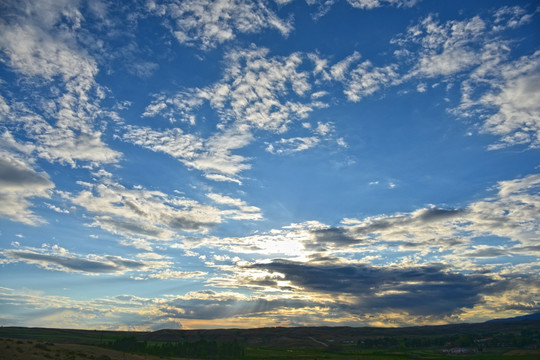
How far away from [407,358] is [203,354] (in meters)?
100

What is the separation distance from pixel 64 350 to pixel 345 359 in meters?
124

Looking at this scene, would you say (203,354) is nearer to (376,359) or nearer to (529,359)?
(376,359)

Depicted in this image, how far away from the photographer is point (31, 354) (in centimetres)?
7412

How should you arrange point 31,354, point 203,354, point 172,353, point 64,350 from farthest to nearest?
point 203,354 → point 172,353 → point 64,350 → point 31,354

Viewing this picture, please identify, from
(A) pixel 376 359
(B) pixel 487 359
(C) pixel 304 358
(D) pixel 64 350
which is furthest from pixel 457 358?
(D) pixel 64 350

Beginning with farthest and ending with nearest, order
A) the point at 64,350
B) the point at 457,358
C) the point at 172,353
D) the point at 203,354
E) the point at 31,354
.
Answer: the point at 457,358 → the point at 203,354 → the point at 172,353 → the point at 64,350 → the point at 31,354

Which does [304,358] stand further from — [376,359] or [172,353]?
[172,353]

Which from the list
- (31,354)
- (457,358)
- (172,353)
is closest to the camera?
(31,354)

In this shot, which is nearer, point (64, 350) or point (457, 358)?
point (64, 350)

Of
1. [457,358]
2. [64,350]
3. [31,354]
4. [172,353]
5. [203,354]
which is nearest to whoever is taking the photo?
[31,354]

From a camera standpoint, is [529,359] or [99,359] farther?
[529,359]

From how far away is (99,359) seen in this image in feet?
290

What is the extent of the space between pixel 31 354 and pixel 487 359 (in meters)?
183

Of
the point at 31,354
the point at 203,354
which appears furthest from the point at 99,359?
the point at 203,354
